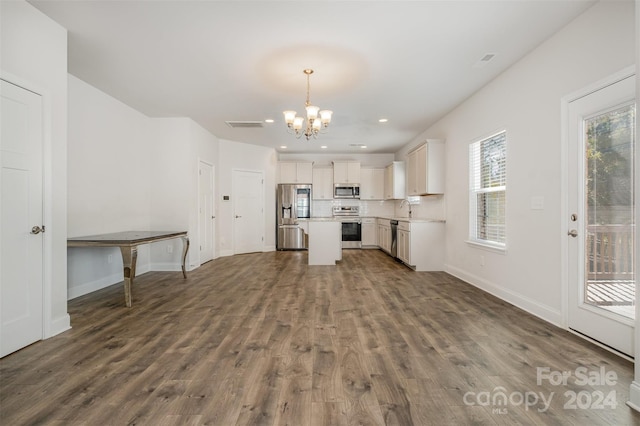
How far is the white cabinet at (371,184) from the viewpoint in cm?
830

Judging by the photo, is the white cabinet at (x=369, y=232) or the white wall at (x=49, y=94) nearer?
the white wall at (x=49, y=94)

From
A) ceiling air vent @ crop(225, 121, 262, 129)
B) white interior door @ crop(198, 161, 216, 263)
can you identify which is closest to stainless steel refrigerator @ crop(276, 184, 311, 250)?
white interior door @ crop(198, 161, 216, 263)

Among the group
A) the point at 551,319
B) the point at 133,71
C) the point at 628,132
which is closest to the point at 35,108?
the point at 133,71

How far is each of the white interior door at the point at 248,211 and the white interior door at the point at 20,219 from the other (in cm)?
468

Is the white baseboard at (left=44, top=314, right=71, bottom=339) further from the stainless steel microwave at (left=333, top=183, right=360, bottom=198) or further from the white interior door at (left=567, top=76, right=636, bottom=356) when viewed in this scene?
the stainless steel microwave at (left=333, top=183, right=360, bottom=198)

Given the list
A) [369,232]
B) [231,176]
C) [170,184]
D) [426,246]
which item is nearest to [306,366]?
[426,246]

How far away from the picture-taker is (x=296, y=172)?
26.7ft

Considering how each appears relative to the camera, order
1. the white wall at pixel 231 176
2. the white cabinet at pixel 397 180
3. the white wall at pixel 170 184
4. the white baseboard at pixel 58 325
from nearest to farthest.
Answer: the white baseboard at pixel 58 325 < the white wall at pixel 170 184 < the white wall at pixel 231 176 < the white cabinet at pixel 397 180

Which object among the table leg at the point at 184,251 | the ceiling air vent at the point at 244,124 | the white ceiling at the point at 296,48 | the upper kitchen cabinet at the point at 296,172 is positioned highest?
→ the ceiling air vent at the point at 244,124

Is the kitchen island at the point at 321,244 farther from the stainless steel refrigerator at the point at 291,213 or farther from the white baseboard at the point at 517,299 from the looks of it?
the white baseboard at the point at 517,299

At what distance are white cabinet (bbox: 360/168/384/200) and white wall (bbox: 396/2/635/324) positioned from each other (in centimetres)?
421

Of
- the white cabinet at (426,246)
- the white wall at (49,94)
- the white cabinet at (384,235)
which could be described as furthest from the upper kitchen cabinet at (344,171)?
the white wall at (49,94)

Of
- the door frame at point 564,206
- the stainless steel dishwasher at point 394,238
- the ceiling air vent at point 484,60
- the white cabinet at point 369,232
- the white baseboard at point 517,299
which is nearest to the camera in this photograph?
the door frame at point 564,206

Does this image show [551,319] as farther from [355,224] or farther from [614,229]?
[355,224]
